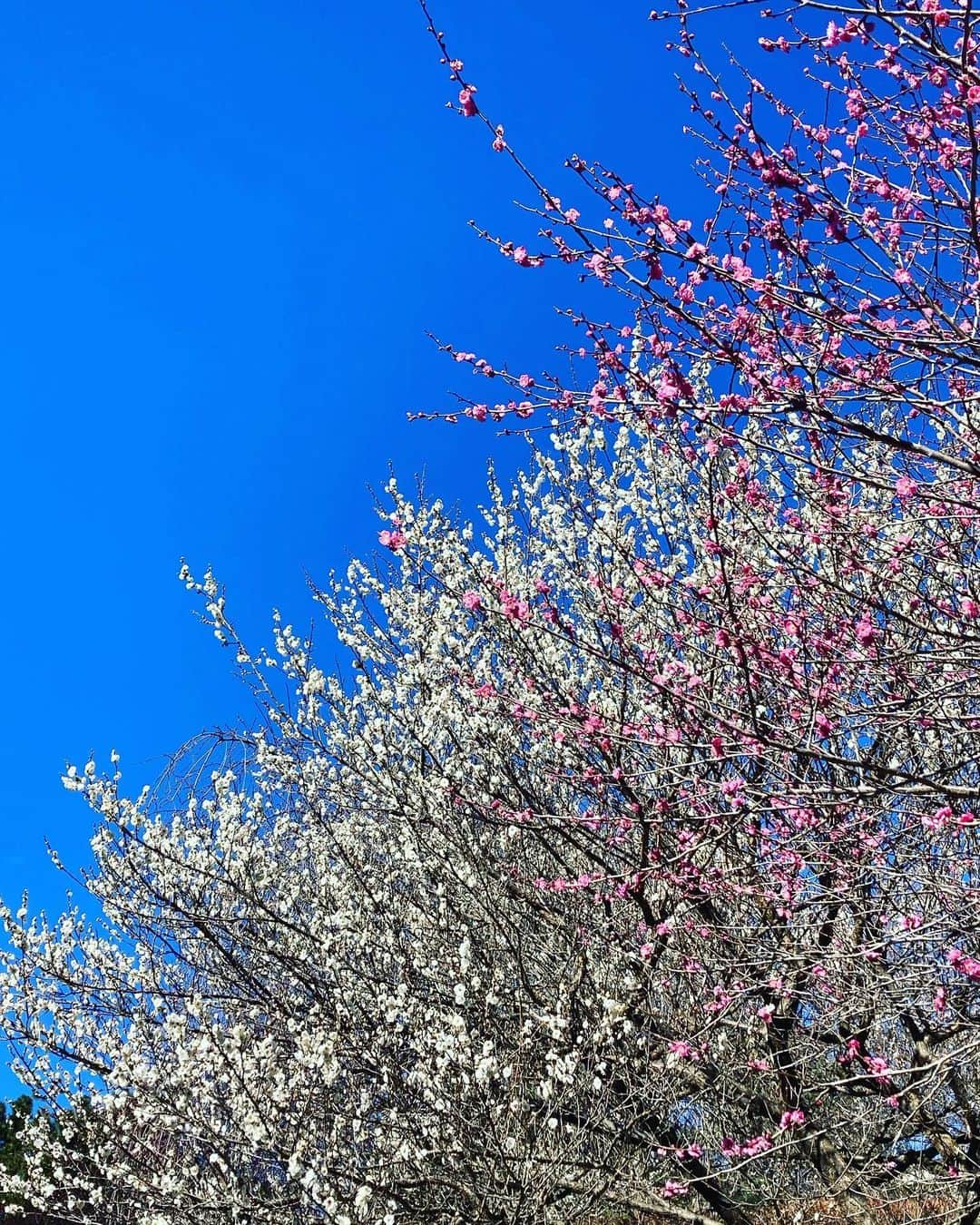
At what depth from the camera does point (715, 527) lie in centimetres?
392

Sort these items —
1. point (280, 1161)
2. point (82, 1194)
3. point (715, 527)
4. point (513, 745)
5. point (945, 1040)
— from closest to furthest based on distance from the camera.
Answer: point (715, 527) → point (280, 1161) → point (945, 1040) → point (513, 745) → point (82, 1194)

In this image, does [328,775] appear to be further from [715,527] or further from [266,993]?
[715,527]

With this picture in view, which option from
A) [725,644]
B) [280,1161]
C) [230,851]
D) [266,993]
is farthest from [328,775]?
[725,644]

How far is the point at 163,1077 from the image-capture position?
638 centimetres

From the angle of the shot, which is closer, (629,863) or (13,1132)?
(629,863)

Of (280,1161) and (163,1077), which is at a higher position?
(163,1077)

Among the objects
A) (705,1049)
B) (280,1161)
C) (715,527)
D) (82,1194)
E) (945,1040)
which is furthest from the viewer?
(82,1194)

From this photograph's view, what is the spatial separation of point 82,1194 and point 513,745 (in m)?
5.49

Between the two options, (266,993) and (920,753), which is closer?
(920,753)

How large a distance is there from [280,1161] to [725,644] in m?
3.35

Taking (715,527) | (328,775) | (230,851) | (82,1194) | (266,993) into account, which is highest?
(328,775)

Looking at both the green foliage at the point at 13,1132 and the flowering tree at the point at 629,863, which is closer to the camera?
the flowering tree at the point at 629,863

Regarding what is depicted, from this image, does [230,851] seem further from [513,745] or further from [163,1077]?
[513,745]

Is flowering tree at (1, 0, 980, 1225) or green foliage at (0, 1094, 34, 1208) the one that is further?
green foliage at (0, 1094, 34, 1208)
